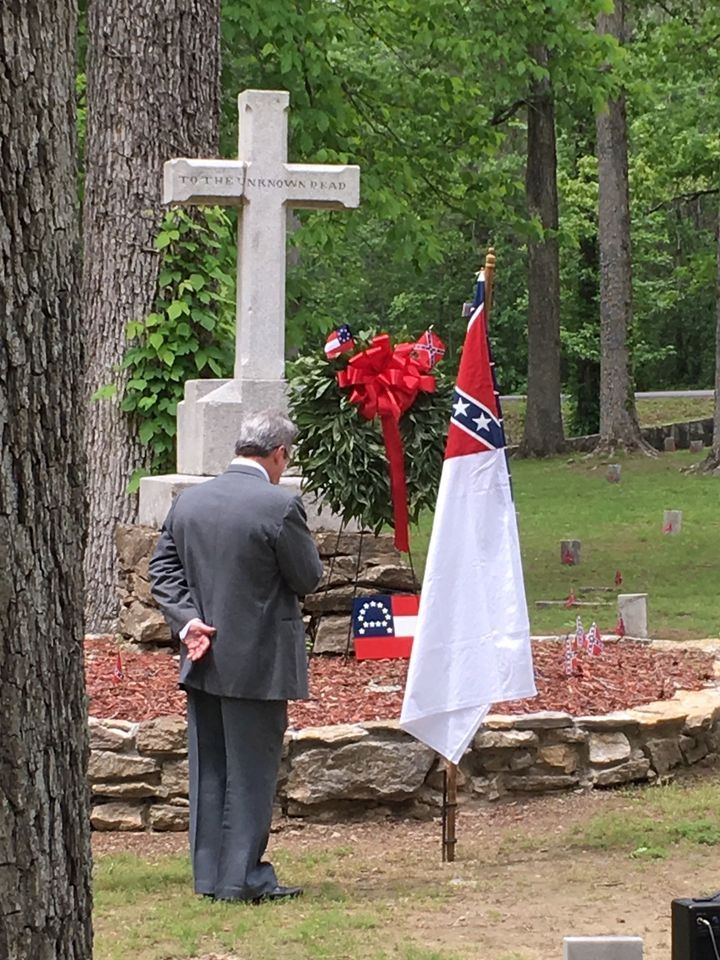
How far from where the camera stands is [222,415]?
9.68m

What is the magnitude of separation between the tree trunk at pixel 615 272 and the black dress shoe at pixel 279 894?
2166cm

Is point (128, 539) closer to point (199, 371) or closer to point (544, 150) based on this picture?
point (199, 371)

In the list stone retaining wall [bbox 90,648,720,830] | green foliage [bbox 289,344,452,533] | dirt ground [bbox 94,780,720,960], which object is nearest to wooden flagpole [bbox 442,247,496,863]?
dirt ground [bbox 94,780,720,960]

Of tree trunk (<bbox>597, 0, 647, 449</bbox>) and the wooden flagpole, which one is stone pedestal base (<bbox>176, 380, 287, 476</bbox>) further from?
tree trunk (<bbox>597, 0, 647, 449</bbox>)

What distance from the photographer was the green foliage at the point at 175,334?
11148 mm

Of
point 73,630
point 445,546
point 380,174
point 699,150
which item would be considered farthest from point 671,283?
point 73,630

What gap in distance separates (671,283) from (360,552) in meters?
33.6

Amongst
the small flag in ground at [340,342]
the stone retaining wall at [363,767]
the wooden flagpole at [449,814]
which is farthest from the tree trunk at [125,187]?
the wooden flagpole at [449,814]

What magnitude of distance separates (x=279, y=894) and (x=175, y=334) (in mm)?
5316

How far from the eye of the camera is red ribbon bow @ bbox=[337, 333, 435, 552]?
30.6ft

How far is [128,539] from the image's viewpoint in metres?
10.4

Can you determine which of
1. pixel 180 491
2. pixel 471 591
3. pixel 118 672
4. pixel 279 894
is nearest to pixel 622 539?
pixel 180 491

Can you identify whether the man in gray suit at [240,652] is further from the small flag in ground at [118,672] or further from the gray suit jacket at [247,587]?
the small flag in ground at [118,672]

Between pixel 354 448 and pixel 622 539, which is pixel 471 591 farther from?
pixel 622 539
